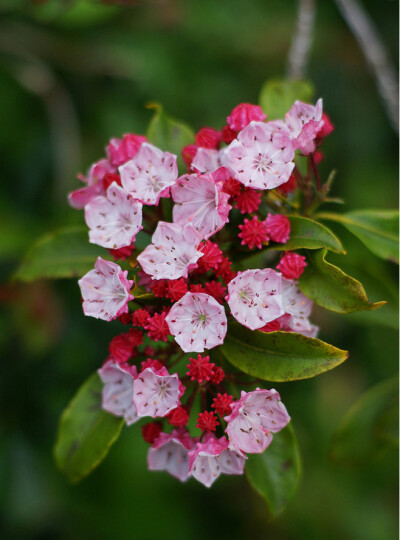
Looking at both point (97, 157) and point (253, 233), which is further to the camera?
point (97, 157)

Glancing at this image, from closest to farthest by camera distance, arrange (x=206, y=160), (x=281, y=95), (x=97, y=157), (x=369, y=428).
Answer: (x=206, y=160)
(x=281, y=95)
(x=369, y=428)
(x=97, y=157)

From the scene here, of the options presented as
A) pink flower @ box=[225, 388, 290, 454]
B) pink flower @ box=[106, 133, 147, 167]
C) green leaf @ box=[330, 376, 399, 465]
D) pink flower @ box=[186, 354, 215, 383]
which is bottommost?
green leaf @ box=[330, 376, 399, 465]

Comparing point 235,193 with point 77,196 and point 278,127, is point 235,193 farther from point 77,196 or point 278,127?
point 77,196

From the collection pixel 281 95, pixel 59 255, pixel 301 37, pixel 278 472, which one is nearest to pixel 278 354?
pixel 278 472

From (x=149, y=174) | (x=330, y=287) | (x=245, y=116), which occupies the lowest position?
(x=330, y=287)

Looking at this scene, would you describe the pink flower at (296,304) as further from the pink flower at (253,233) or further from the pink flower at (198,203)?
the pink flower at (198,203)

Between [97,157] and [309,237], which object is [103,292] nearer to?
[309,237]

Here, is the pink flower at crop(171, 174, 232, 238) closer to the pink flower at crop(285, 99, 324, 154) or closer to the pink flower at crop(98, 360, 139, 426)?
the pink flower at crop(285, 99, 324, 154)

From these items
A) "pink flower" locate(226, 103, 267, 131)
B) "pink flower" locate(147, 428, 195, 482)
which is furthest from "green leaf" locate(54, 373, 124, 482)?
"pink flower" locate(226, 103, 267, 131)

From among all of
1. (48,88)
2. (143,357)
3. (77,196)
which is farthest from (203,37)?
(143,357)
